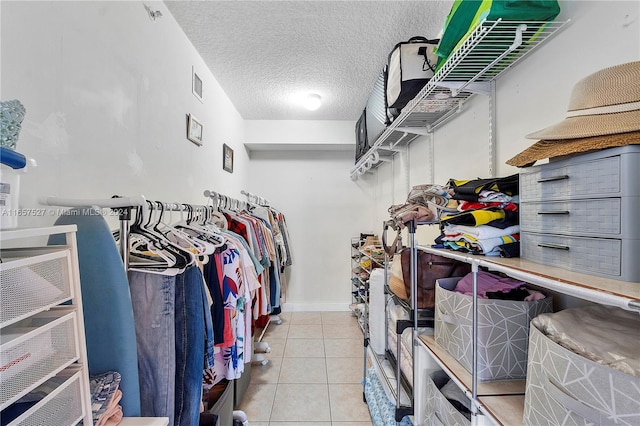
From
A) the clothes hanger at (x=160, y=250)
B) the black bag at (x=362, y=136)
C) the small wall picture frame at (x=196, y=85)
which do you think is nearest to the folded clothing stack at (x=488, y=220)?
the clothes hanger at (x=160, y=250)

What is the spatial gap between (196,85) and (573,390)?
240cm

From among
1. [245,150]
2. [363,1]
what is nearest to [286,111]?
[245,150]

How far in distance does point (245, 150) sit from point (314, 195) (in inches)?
43.7

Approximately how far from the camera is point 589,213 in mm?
635

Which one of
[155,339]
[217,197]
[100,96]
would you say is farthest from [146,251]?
[217,197]

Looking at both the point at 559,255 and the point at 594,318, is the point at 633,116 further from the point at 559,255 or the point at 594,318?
the point at 594,318

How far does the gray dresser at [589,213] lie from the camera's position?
1.84ft

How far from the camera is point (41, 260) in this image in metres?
0.56

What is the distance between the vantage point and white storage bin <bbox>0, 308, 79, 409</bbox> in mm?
A: 483

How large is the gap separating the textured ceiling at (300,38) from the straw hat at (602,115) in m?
1.23

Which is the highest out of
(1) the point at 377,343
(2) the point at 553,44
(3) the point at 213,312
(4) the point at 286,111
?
(4) the point at 286,111

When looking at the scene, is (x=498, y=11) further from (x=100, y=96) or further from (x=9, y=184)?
(x=100, y=96)

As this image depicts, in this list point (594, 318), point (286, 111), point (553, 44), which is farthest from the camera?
point (286, 111)

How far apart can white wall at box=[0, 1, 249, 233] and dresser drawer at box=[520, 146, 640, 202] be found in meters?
1.49
